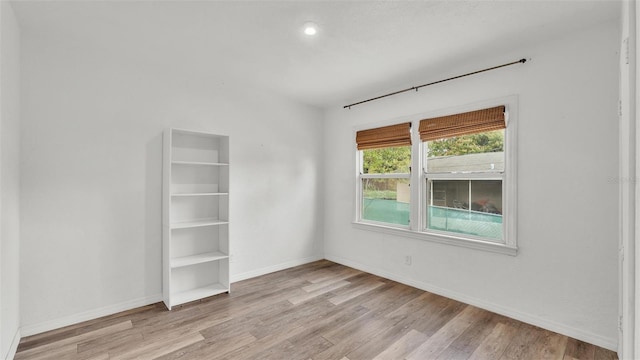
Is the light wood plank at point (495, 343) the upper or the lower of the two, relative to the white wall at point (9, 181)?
lower

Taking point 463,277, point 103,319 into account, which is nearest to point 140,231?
point 103,319

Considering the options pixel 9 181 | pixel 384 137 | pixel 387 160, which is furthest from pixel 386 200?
pixel 9 181

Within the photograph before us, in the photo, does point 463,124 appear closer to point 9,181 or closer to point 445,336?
point 445,336

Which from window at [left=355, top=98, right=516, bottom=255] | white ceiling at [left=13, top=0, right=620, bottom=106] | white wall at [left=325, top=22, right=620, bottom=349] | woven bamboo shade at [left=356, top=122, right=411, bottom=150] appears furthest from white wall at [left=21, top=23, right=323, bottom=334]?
white wall at [left=325, top=22, right=620, bottom=349]

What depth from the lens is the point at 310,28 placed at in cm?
234

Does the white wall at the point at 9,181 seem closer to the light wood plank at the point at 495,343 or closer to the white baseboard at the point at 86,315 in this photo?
the white baseboard at the point at 86,315

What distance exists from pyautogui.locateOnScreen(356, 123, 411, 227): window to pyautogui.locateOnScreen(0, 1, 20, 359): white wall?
3.46 m

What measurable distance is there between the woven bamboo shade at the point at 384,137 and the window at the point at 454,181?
0.10 feet

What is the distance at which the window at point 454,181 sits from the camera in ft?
9.27

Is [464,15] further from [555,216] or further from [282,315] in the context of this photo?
[282,315]

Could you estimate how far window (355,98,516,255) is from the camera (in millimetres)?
2824

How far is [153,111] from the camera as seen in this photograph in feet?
10.1

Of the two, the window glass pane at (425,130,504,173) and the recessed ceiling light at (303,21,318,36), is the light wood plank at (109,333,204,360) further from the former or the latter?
the window glass pane at (425,130,504,173)

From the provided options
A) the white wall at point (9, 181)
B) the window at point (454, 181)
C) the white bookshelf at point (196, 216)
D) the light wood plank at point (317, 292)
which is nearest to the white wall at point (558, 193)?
the window at point (454, 181)
